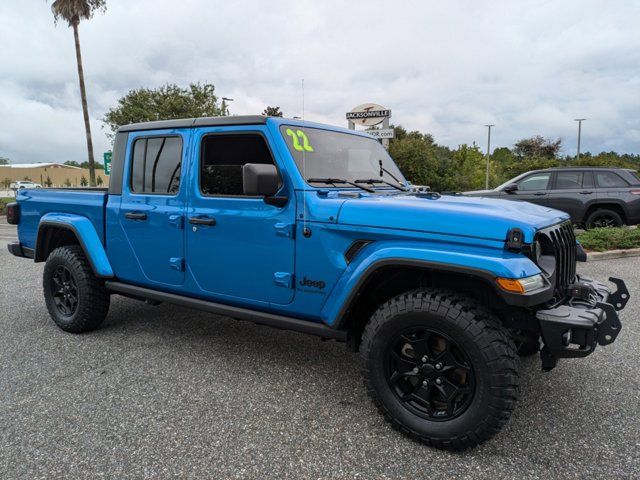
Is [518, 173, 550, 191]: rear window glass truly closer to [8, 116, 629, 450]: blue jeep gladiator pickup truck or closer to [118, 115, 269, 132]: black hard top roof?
[8, 116, 629, 450]: blue jeep gladiator pickup truck

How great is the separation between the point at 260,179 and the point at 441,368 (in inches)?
58.2

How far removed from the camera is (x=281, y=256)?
9.59 feet

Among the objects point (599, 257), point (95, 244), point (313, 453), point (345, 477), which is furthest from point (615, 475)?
point (599, 257)

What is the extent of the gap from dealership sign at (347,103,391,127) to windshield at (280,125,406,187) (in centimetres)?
934

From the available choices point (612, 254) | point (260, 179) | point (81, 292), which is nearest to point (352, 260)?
point (260, 179)

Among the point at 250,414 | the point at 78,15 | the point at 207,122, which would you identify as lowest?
the point at 250,414

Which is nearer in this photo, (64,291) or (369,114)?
(64,291)

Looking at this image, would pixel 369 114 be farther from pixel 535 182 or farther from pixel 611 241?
pixel 611 241

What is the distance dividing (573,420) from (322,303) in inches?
65.7

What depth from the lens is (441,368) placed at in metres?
2.44

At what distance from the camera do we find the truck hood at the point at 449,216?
7.51 ft

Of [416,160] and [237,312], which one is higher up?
[416,160]

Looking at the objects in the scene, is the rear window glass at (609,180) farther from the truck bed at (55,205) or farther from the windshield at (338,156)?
the truck bed at (55,205)

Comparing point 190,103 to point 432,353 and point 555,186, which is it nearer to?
point 555,186
